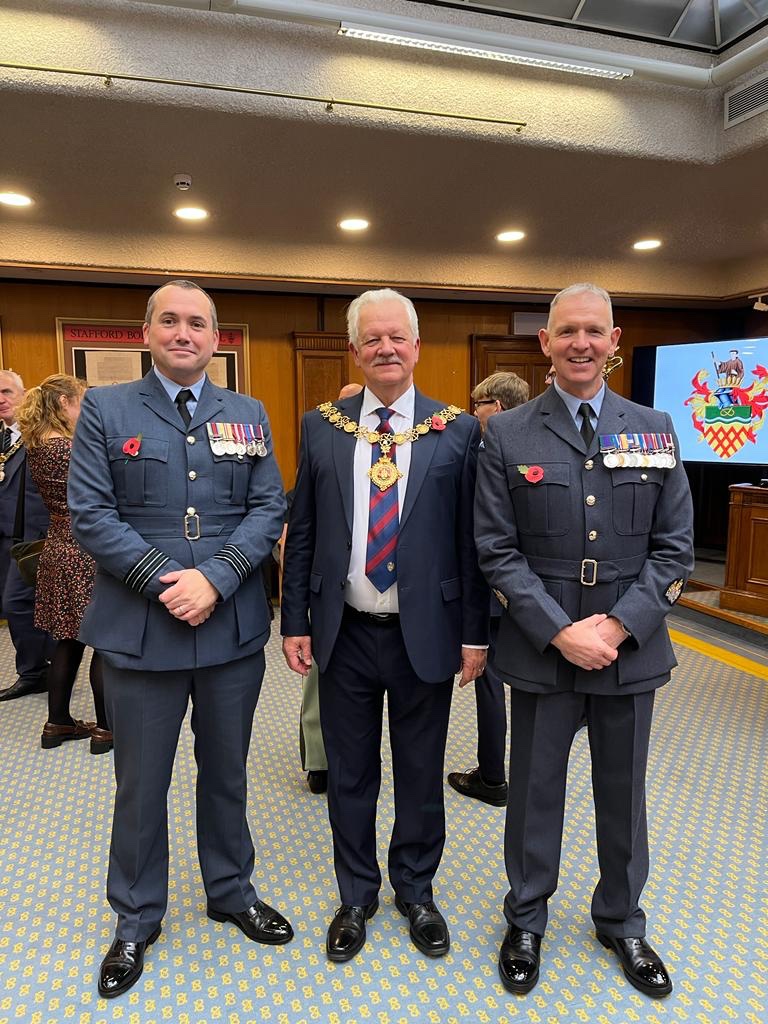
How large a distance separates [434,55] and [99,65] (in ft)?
5.07

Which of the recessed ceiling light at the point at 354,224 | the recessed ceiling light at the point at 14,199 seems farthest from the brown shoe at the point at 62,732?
the recessed ceiling light at the point at 354,224

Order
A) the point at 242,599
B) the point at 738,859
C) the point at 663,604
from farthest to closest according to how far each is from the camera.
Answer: the point at 738,859 → the point at 242,599 → the point at 663,604

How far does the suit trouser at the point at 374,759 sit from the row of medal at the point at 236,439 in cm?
52

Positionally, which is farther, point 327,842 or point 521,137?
point 521,137

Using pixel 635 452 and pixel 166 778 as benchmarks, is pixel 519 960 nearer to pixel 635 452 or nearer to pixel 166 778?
pixel 166 778

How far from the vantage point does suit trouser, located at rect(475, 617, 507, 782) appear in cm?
253

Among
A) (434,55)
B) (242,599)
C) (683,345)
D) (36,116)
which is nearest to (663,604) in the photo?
(242,599)

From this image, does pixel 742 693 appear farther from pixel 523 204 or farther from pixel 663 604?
pixel 523 204

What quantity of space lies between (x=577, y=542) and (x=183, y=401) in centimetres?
108

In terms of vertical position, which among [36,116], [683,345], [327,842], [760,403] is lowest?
[327,842]

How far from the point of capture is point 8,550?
3.95 meters

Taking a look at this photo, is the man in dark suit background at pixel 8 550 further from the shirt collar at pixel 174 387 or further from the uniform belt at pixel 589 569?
the uniform belt at pixel 589 569

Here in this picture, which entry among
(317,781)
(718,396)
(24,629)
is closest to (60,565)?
(24,629)

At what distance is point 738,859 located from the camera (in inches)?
87.2
